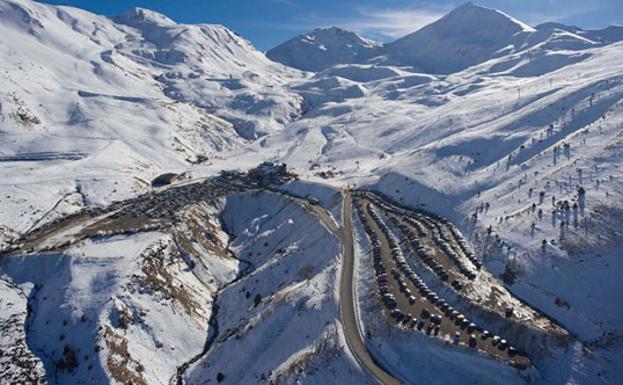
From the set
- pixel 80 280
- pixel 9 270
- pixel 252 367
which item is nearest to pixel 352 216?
pixel 252 367

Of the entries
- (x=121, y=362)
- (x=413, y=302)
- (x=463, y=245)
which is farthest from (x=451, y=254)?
(x=121, y=362)

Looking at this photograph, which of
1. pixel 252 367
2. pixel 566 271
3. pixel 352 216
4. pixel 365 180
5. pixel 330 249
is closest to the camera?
pixel 252 367

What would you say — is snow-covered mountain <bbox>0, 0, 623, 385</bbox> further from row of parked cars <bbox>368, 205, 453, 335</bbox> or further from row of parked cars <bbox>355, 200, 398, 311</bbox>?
row of parked cars <bbox>368, 205, 453, 335</bbox>

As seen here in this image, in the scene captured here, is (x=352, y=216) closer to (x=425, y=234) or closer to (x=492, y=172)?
(x=425, y=234)

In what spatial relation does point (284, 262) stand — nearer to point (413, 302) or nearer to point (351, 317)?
point (351, 317)

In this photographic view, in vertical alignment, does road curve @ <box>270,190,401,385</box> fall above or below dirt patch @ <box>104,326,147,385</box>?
above

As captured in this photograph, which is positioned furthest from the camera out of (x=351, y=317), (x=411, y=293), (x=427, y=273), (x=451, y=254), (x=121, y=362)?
(x=451, y=254)

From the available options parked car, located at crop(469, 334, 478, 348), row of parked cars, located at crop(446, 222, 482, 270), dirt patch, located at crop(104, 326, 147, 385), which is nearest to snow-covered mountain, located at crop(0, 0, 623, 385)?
dirt patch, located at crop(104, 326, 147, 385)
